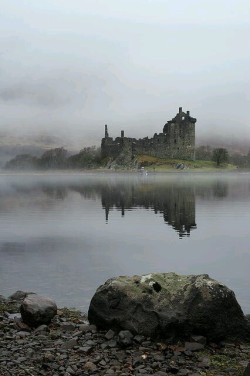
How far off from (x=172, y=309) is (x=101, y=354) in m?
2.61

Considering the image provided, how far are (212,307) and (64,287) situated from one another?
789 centimetres

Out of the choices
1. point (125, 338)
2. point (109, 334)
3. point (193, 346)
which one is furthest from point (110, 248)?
point (193, 346)

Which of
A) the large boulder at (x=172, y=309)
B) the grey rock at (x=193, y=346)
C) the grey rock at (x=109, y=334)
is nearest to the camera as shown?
the grey rock at (x=193, y=346)

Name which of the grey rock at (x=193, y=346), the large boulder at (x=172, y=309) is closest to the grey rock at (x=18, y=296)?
the large boulder at (x=172, y=309)

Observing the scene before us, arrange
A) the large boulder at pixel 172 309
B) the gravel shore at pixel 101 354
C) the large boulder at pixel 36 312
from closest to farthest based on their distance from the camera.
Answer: the gravel shore at pixel 101 354
the large boulder at pixel 172 309
the large boulder at pixel 36 312

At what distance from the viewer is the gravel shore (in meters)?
11.3

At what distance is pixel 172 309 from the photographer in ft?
45.5

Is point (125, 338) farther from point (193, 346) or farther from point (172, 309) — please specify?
point (193, 346)

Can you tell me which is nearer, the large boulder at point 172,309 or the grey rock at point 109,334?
the large boulder at point 172,309

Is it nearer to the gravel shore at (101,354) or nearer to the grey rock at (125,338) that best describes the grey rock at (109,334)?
the gravel shore at (101,354)

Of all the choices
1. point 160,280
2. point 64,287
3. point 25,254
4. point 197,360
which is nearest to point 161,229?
point 25,254

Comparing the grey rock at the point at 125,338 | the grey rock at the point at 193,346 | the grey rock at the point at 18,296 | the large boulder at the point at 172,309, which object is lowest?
the grey rock at the point at 18,296

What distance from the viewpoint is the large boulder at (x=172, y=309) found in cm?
1362

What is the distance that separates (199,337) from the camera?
13438mm
